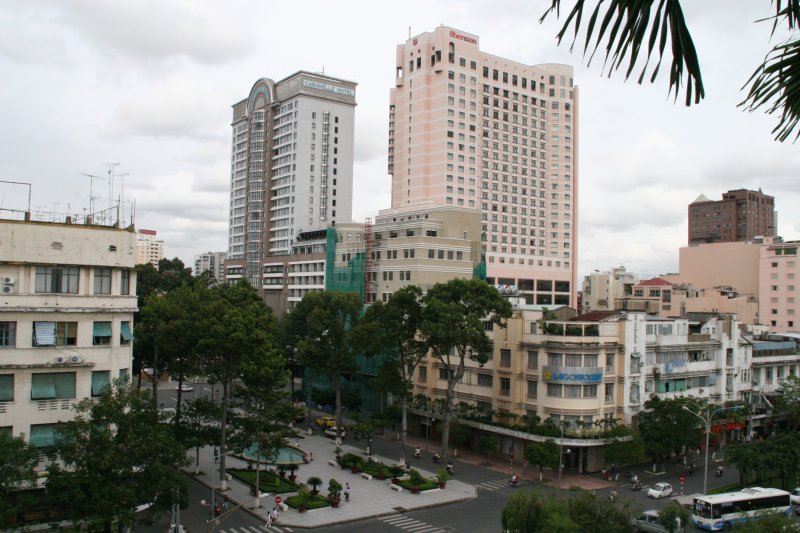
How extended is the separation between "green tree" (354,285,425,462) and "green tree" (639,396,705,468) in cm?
2174

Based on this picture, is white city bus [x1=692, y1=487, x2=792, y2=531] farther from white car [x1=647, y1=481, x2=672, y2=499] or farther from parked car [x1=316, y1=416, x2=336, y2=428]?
parked car [x1=316, y1=416, x2=336, y2=428]

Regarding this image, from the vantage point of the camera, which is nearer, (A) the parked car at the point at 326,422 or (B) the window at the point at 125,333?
(B) the window at the point at 125,333

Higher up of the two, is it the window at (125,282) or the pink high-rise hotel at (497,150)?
the pink high-rise hotel at (497,150)

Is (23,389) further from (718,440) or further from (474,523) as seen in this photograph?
(718,440)

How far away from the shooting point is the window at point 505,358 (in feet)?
205

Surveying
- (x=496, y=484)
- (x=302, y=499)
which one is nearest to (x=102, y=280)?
(x=302, y=499)

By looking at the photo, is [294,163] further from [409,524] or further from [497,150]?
[409,524]

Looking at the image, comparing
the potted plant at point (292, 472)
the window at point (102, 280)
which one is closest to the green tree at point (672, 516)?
the potted plant at point (292, 472)

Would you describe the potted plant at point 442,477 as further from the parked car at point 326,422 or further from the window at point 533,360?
the parked car at point 326,422

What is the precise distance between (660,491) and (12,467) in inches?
1792

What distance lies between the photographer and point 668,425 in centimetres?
5766

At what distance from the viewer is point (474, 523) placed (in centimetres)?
4338

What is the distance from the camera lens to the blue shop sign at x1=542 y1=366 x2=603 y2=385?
57.9m

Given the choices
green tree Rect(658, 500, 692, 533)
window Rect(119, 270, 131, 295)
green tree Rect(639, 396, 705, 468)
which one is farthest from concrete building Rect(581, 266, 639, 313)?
window Rect(119, 270, 131, 295)
